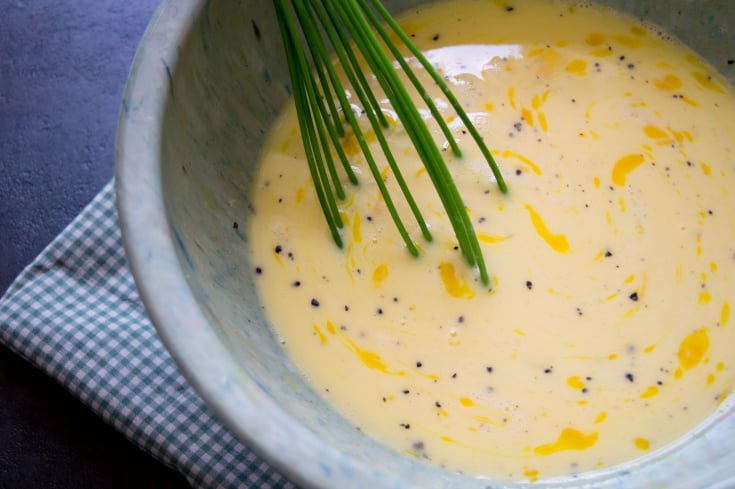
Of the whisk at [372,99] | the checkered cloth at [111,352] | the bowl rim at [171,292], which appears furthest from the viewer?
the checkered cloth at [111,352]

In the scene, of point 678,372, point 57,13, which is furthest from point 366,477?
point 57,13

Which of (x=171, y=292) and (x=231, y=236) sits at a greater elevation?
(x=231, y=236)

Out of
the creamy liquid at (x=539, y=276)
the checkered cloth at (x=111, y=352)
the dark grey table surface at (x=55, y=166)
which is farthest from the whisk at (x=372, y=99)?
the dark grey table surface at (x=55, y=166)

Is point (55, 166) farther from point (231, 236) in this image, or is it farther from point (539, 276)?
point (539, 276)

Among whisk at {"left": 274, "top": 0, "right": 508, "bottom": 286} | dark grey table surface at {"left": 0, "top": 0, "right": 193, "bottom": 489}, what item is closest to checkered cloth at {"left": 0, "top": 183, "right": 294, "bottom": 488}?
dark grey table surface at {"left": 0, "top": 0, "right": 193, "bottom": 489}

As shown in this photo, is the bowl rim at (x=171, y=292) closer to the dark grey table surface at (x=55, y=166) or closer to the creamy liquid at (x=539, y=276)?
the creamy liquid at (x=539, y=276)

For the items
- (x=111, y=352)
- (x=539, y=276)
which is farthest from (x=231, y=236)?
(x=539, y=276)
